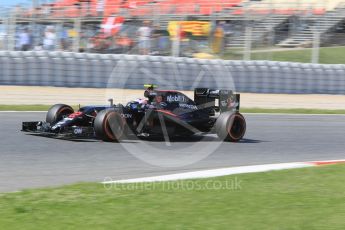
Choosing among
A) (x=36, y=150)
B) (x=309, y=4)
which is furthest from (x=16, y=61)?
(x=309, y=4)

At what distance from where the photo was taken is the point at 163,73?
19.2 meters

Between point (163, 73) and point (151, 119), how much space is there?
9098 mm

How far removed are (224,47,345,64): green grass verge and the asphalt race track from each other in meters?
7.65

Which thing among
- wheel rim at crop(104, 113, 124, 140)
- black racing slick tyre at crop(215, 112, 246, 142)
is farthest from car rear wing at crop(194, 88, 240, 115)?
wheel rim at crop(104, 113, 124, 140)

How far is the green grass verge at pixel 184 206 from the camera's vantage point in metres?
4.78

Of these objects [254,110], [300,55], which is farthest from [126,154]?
[300,55]

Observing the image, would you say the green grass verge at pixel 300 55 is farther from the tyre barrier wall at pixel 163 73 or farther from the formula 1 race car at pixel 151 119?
the formula 1 race car at pixel 151 119

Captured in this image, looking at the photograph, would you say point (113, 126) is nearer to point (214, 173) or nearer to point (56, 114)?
point (56, 114)

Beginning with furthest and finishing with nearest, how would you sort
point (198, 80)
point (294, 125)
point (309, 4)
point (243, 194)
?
point (309, 4), point (198, 80), point (294, 125), point (243, 194)

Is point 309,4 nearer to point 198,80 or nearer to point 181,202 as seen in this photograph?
point 198,80

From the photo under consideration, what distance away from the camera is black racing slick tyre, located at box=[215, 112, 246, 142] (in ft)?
34.9

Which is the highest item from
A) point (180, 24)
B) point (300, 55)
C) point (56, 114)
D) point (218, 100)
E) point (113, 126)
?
point (180, 24)

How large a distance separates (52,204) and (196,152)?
482 centimetres

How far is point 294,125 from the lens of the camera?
14.3m
